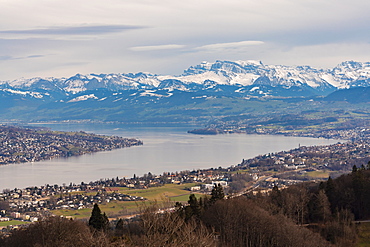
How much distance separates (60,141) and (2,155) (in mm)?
15667

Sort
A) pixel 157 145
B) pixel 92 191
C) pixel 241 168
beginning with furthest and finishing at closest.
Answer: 1. pixel 157 145
2. pixel 241 168
3. pixel 92 191

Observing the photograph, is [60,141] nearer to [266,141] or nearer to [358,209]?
Answer: [266,141]

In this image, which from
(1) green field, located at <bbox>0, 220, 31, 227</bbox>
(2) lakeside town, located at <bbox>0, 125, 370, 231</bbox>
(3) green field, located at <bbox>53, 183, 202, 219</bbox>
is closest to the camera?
(1) green field, located at <bbox>0, 220, 31, 227</bbox>

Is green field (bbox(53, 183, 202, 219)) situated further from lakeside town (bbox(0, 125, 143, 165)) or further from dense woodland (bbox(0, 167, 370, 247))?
lakeside town (bbox(0, 125, 143, 165))

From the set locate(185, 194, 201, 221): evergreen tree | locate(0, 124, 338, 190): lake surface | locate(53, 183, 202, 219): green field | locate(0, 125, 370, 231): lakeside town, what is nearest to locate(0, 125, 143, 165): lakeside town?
locate(0, 124, 338, 190): lake surface

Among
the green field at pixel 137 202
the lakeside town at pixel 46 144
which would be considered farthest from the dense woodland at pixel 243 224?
the lakeside town at pixel 46 144

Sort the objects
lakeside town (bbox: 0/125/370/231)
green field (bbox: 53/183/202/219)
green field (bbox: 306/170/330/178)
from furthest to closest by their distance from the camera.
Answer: green field (bbox: 306/170/330/178) → lakeside town (bbox: 0/125/370/231) → green field (bbox: 53/183/202/219)

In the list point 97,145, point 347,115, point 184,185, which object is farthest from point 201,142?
point 347,115

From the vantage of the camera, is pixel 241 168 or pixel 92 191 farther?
pixel 241 168

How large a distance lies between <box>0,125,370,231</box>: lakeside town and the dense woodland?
41.8ft

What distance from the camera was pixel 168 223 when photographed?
17.0 meters

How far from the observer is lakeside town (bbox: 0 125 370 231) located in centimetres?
4775

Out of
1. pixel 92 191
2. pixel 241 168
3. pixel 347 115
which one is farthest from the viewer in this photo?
pixel 347 115

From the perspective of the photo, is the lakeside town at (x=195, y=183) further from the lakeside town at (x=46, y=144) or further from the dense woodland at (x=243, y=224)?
the lakeside town at (x=46, y=144)
